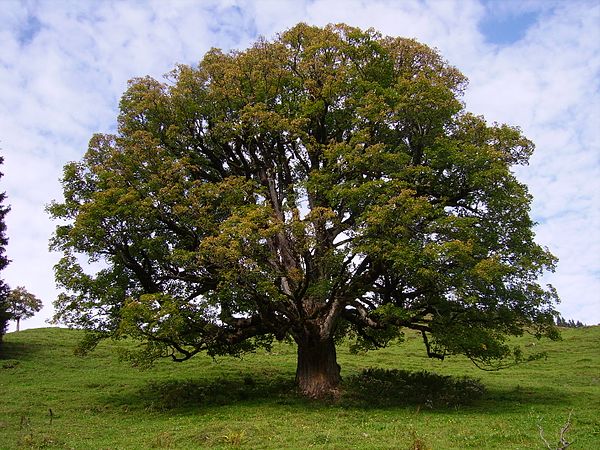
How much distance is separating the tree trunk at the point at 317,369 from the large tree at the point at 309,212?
9 centimetres

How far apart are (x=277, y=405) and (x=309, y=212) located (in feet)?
27.2

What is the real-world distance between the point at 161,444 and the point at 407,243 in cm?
1107

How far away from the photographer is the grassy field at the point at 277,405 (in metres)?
15.6

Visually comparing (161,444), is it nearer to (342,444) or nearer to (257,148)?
(342,444)

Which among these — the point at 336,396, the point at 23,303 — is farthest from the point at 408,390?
the point at 23,303

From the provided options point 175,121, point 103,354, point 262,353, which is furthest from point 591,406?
point 103,354

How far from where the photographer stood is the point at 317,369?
937 inches

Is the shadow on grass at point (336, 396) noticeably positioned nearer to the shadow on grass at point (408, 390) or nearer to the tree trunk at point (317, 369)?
the shadow on grass at point (408, 390)

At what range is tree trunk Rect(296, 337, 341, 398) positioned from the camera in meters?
23.3

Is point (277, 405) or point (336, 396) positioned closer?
point (277, 405)

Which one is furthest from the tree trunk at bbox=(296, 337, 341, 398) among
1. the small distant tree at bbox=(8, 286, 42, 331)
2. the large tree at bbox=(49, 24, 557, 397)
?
the small distant tree at bbox=(8, 286, 42, 331)

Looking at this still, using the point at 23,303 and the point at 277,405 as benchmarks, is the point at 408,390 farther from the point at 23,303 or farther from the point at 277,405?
the point at 23,303

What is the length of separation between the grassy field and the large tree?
2.40m

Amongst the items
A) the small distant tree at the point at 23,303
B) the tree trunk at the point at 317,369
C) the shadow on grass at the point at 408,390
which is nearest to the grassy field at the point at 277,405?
the shadow on grass at the point at 408,390
